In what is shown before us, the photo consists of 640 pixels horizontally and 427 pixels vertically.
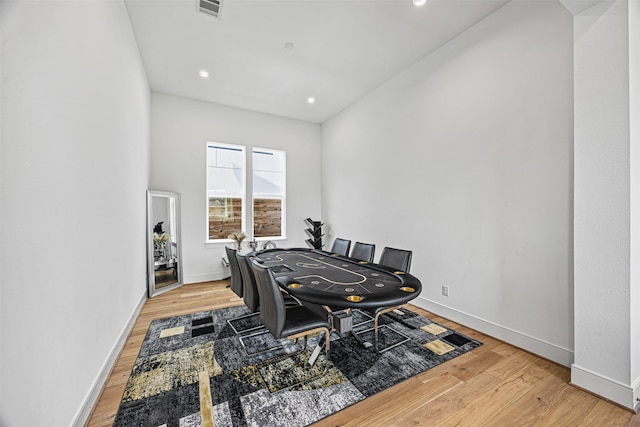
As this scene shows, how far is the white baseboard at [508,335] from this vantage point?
2316mm

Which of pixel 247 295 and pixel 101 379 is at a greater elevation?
pixel 247 295

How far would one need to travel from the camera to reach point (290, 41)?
330 centimetres

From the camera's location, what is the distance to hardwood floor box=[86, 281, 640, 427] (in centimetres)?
171

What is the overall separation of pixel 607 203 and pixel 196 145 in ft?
18.3

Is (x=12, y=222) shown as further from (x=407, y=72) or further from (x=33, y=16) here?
(x=407, y=72)

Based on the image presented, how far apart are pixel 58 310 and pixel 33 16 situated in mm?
1408

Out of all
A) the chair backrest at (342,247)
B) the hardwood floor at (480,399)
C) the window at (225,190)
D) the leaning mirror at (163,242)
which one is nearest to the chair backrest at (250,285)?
the hardwood floor at (480,399)

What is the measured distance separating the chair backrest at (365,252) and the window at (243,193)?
263cm

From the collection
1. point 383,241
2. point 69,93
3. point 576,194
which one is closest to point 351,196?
point 383,241

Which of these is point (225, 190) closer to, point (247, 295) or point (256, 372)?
point (247, 295)

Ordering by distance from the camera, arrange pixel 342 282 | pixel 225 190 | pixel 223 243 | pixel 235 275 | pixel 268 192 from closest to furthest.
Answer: pixel 342 282, pixel 235 275, pixel 223 243, pixel 225 190, pixel 268 192

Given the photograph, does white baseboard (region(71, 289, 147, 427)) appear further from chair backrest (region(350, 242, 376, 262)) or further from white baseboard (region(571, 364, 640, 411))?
white baseboard (region(571, 364, 640, 411))

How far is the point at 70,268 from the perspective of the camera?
1.53 m

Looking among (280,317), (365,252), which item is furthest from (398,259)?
(280,317)
